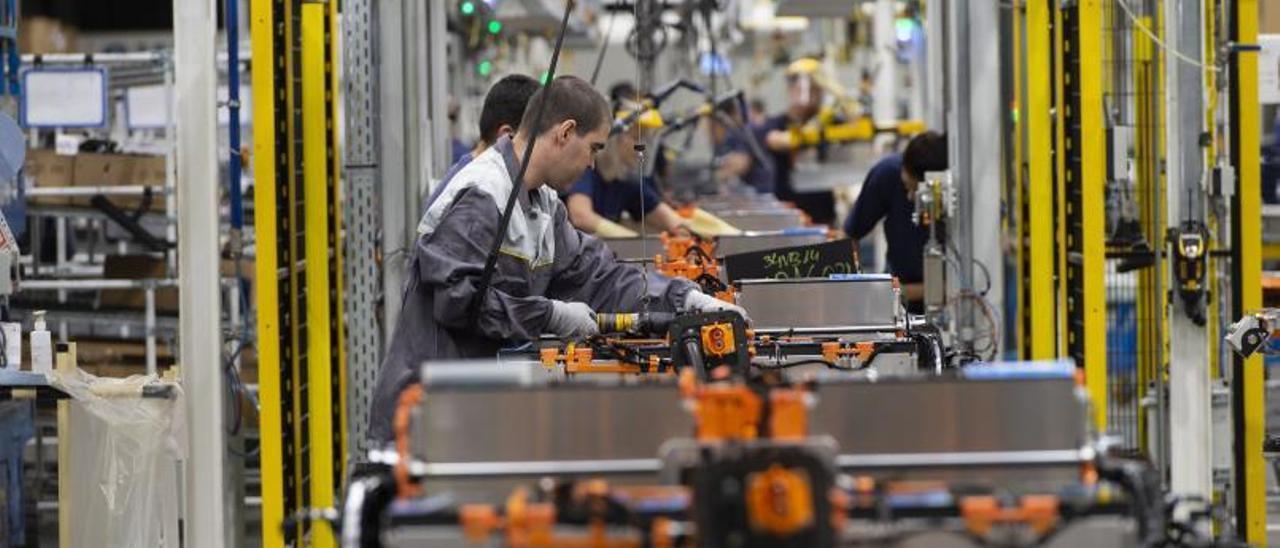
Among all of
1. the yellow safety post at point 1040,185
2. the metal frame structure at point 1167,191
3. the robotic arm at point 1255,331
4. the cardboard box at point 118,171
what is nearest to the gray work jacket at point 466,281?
the metal frame structure at point 1167,191

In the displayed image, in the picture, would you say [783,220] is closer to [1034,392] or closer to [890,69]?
[890,69]

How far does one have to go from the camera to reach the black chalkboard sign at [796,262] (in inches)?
262

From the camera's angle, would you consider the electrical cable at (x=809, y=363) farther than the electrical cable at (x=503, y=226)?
Yes

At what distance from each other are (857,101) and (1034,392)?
1511 cm

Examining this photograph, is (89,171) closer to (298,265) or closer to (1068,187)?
(298,265)

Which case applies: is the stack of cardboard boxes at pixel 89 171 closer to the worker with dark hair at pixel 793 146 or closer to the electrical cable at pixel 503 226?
the electrical cable at pixel 503 226

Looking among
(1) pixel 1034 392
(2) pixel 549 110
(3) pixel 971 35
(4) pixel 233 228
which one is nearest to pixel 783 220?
(3) pixel 971 35

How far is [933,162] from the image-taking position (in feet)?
30.5

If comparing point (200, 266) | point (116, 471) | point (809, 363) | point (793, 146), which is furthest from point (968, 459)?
point (793, 146)

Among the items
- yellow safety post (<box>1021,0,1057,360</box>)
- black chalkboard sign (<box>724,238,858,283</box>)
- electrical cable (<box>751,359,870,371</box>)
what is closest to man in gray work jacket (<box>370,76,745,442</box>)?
electrical cable (<box>751,359,870,371</box>)

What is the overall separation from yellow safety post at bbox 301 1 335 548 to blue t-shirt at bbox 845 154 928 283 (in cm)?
306

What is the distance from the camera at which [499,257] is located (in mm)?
5359

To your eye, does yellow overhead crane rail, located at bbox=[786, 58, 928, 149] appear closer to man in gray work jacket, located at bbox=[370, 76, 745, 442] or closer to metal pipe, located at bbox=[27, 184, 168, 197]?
metal pipe, located at bbox=[27, 184, 168, 197]

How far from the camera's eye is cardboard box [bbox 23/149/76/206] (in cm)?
952
